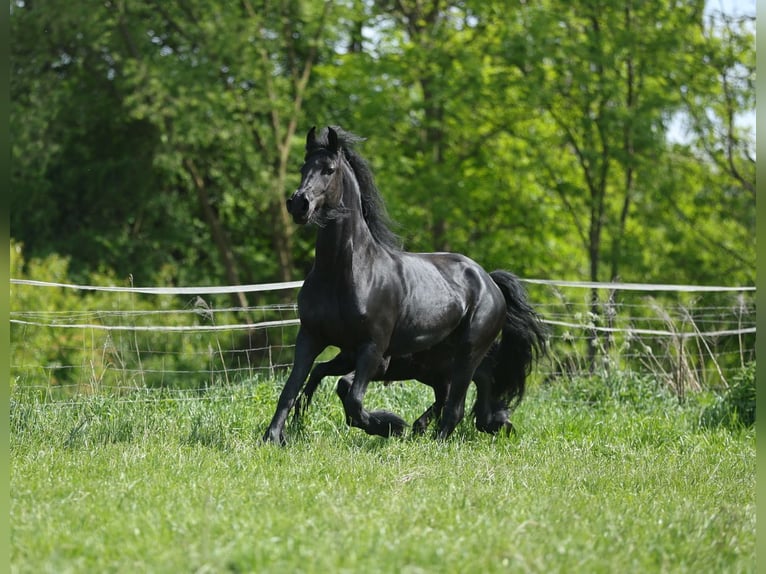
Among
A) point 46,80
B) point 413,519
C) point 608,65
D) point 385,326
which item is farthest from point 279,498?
point 46,80

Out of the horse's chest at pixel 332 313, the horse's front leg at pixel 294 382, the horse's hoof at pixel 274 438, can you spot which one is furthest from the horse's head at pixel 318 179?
the horse's hoof at pixel 274 438

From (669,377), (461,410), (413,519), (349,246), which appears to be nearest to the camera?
(413,519)

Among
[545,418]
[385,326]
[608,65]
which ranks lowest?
[545,418]

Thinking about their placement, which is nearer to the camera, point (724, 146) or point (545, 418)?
point (545, 418)

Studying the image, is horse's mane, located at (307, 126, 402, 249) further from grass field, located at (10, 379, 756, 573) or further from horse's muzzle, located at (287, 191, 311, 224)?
grass field, located at (10, 379, 756, 573)

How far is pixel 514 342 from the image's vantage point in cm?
912

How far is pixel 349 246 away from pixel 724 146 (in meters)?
16.2

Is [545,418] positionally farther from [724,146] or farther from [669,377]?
[724,146]

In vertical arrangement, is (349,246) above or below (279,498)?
above

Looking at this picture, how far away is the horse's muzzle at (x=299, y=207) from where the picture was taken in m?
6.70

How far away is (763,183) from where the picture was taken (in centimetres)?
338

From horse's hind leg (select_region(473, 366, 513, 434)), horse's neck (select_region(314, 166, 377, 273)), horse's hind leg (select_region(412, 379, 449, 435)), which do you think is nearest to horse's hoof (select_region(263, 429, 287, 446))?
horse's neck (select_region(314, 166, 377, 273))

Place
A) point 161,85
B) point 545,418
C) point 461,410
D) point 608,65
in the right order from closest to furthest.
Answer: point 461,410, point 545,418, point 608,65, point 161,85

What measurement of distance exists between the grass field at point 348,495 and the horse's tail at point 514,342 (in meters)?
0.39
